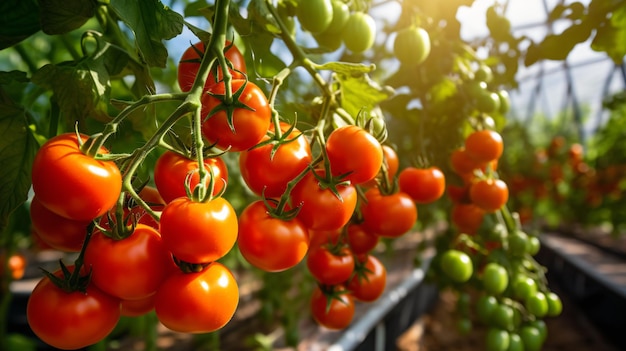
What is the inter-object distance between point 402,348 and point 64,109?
2.25m

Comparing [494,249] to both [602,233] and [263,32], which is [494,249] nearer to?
[263,32]

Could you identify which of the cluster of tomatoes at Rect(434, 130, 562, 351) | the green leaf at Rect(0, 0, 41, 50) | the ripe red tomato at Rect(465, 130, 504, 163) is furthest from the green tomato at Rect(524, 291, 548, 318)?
the green leaf at Rect(0, 0, 41, 50)

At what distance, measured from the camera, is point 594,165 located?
376cm

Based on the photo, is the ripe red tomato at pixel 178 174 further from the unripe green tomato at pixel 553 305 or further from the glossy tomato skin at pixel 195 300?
the unripe green tomato at pixel 553 305

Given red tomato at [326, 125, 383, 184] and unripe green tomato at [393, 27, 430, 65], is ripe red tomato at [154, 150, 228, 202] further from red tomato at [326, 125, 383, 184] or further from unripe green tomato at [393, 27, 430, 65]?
unripe green tomato at [393, 27, 430, 65]

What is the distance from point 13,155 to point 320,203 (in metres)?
0.39

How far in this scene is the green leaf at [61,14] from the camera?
51 centimetres

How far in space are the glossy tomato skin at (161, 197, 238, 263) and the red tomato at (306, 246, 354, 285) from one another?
266mm

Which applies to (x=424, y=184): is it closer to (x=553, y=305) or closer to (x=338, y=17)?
(x=338, y=17)

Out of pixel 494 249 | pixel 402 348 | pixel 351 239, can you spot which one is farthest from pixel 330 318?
pixel 402 348

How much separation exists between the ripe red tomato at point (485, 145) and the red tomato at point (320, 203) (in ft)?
1.32

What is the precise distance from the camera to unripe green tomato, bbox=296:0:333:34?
22.4 inches

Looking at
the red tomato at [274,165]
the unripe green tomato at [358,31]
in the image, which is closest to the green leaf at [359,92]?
the unripe green tomato at [358,31]

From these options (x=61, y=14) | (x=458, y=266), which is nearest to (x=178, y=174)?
(x=61, y=14)
